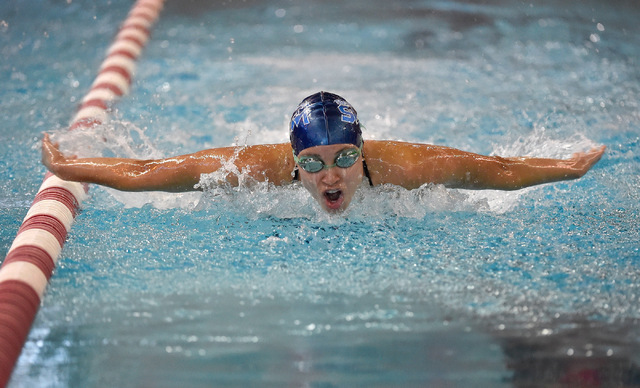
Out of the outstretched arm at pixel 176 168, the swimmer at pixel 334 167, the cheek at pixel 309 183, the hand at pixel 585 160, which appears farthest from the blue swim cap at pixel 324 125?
the hand at pixel 585 160

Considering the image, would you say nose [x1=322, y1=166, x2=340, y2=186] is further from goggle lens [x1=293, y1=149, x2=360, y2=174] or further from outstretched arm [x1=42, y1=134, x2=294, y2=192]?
outstretched arm [x1=42, y1=134, x2=294, y2=192]

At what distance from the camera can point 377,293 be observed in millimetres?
2285

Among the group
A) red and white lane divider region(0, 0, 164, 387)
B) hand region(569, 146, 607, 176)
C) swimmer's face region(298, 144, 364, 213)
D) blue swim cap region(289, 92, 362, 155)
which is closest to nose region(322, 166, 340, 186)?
swimmer's face region(298, 144, 364, 213)

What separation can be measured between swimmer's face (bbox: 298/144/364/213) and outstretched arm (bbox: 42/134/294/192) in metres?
0.20

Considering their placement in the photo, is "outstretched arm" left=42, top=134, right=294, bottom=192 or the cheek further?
"outstretched arm" left=42, top=134, right=294, bottom=192

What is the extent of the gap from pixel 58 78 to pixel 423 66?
10.6 ft

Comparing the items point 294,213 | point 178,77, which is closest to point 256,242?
point 294,213

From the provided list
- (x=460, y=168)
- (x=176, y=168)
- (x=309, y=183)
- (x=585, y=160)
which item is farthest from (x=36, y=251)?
(x=585, y=160)

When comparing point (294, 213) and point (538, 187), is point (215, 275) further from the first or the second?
point (538, 187)

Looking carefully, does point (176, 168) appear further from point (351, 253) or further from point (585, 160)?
point (585, 160)

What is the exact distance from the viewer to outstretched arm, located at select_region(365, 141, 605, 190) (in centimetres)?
268

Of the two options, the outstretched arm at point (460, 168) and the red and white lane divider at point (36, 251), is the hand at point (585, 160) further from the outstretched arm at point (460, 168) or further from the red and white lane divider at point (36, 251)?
the red and white lane divider at point (36, 251)

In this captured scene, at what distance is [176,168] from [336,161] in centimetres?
77

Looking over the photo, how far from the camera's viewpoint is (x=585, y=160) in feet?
9.07
